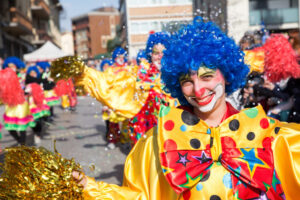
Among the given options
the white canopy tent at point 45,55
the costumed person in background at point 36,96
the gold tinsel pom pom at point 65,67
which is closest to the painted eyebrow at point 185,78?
the gold tinsel pom pom at point 65,67

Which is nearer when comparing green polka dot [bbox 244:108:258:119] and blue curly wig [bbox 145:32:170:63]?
green polka dot [bbox 244:108:258:119]

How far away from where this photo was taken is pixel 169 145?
66.9 inches

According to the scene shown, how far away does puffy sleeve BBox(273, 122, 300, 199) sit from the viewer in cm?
172

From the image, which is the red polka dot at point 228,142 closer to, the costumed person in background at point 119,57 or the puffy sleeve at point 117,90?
the puffy sleeve at point 117,90

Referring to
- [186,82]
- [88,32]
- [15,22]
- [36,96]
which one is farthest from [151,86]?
[88,32]

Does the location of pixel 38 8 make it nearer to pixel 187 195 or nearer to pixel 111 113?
pixel 111 113

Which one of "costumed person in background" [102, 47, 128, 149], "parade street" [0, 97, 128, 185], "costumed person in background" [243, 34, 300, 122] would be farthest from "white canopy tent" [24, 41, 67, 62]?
"costumed person in background" [243, 34, 300, 122]

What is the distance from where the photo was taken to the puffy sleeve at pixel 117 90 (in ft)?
14.7

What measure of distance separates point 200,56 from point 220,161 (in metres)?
0.53

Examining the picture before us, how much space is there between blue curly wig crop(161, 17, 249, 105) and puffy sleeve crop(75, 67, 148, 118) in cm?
249

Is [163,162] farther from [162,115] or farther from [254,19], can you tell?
[254,19]

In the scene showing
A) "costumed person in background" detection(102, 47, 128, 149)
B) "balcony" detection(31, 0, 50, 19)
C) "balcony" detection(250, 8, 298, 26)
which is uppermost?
"balcony" detection(31, 0, 50, 19)

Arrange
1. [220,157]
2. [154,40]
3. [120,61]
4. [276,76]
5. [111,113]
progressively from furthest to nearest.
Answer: [120,61] < [111,113] < [276,76] < [154,40] < [220,157]

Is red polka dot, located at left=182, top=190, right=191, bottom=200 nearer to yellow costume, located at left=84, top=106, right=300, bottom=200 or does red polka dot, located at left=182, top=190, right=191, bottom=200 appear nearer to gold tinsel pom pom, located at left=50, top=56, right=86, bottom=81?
yellow costume, located at left=84, top=106, right=300, bottom=200
